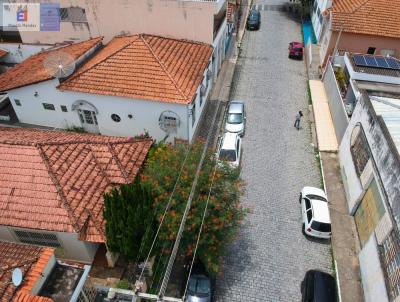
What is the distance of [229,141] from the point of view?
2495 centimetres

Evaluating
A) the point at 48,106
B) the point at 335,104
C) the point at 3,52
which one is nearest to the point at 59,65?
the point at 48,106

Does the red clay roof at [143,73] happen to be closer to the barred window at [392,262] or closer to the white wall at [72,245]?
the white wall at [72,245]

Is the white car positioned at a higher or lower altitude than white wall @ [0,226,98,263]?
lower

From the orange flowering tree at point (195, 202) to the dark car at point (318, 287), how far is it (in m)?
4.86

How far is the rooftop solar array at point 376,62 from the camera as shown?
85.4ft

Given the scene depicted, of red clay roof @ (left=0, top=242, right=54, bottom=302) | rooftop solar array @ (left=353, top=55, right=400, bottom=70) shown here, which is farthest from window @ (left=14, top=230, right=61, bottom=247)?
rooftop solar array @ (left=353, top=55, right=400, bottom=70)

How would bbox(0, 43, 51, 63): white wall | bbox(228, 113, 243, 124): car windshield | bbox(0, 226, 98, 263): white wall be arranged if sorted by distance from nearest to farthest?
bbox(0, 226, 98, 263): white wall → bbox(228, 113, 243, 124): car windshield → bbox(0, 43, 51, 63): white wall

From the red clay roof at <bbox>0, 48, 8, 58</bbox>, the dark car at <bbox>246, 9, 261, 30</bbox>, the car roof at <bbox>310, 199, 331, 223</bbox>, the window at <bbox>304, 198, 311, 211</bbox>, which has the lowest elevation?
the window at <bbox>304, 198, 311, 211</bbox>

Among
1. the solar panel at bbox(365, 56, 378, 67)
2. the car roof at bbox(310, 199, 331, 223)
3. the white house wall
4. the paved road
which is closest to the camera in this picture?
the paved road

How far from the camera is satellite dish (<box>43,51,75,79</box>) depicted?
21.9 meters

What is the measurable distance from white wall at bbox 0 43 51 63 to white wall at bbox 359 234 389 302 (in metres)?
28.3

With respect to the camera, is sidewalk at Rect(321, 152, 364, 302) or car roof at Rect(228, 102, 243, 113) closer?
sidewalk at Rect(321, 152, 364, 302)

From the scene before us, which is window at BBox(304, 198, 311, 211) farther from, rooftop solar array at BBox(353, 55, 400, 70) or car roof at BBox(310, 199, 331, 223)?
rooftop solar array at BBox(353, 55, 400, 70)

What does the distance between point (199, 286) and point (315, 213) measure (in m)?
8.30
